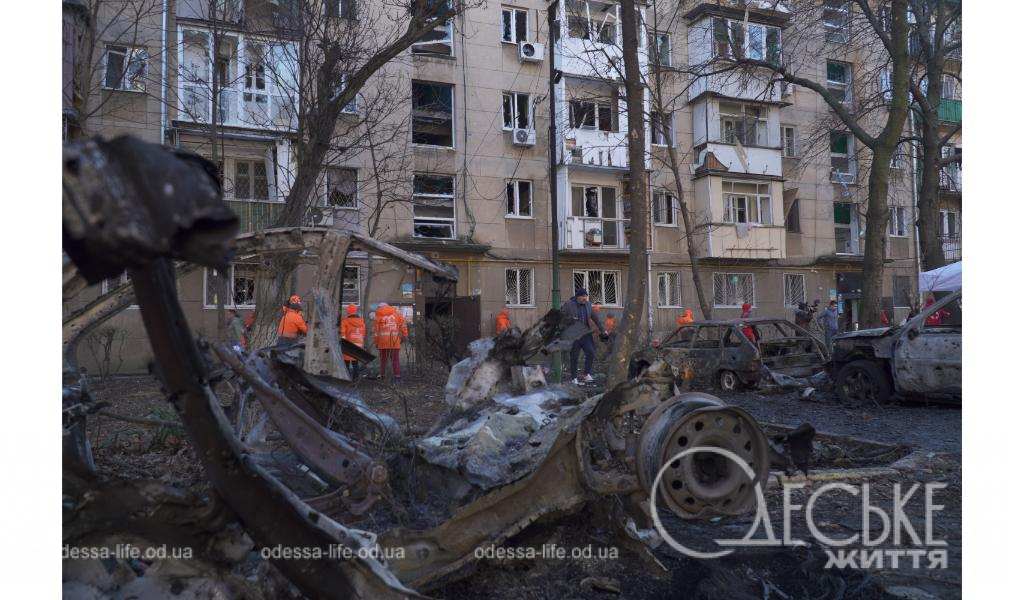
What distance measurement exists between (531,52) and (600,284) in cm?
806

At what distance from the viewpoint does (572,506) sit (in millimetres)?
3016

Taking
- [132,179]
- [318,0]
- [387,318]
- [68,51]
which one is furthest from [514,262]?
[132,179]

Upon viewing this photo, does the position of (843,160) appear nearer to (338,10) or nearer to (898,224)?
(898,224)

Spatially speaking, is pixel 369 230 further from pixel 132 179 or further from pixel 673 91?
pixel 132 179

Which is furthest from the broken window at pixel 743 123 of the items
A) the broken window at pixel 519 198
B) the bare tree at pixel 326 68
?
the bare tree at pixel 326 68

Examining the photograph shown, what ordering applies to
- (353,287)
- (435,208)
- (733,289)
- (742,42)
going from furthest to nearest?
(733,289) → (435,208) → (353,287) → (742,42)

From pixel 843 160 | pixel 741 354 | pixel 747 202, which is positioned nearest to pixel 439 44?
pixel 747 202

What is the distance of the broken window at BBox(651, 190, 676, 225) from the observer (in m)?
24.0

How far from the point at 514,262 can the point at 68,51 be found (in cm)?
1553

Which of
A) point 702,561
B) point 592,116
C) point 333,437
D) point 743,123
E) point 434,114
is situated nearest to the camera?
point 333,437

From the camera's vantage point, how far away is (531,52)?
21906 mm

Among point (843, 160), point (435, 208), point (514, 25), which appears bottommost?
point (435, 208)

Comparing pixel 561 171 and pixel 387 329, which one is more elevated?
pixel 561 171

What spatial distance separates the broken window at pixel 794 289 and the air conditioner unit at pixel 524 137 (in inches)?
437
